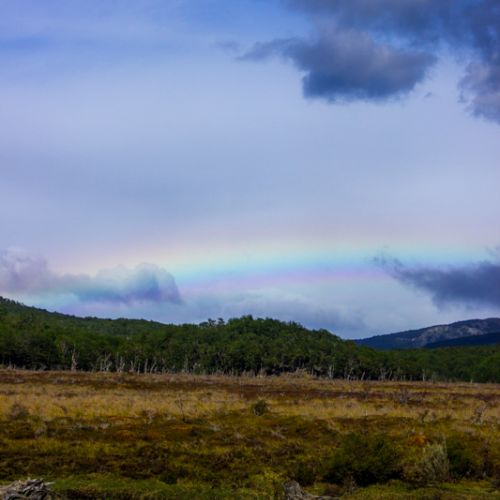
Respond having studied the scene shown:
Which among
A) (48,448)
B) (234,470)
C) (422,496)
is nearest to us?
(422,496)

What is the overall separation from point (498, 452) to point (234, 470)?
388 inches

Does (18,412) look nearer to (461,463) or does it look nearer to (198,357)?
(461,463)

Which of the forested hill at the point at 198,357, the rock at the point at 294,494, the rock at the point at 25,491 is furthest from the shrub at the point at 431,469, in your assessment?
the forested hill at the point at 198,357

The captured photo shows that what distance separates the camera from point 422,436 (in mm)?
25594

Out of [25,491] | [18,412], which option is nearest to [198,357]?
[18,412]

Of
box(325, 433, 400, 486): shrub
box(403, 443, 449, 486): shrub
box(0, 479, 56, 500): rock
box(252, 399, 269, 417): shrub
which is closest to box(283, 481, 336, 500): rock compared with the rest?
box(325, 433, 400, 486): shrub

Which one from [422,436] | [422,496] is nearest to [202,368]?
[422,436]

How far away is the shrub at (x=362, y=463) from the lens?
1861 cm

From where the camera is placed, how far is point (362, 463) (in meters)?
18.5

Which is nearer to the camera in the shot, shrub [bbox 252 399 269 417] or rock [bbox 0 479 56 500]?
rock [bbox 0 479 56 500]

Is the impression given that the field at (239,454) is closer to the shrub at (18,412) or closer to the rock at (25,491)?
the shrub at (18,412)

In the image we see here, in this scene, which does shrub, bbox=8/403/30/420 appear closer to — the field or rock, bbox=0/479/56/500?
the field

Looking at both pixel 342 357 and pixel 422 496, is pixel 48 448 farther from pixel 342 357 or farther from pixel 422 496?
pixel 342 357

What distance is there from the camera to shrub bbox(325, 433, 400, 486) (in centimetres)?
1861
